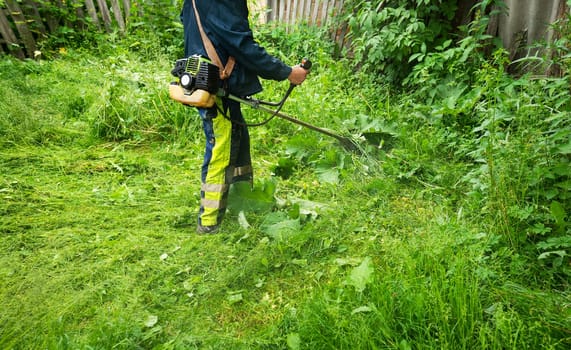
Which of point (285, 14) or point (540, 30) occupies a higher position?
point (285, 14)

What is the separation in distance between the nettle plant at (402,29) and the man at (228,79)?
179 centimetres

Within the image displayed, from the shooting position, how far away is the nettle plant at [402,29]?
384cm

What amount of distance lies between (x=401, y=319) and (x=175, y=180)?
7.78 feet

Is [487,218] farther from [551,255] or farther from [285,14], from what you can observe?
[285,14]

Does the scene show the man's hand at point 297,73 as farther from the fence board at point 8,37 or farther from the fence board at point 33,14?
the fence board at point 33,14

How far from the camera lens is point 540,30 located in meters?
3.29

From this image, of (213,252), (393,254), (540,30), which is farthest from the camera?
(540,30)

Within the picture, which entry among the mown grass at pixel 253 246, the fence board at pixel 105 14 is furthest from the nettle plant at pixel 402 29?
the fence board at pixel 105 14

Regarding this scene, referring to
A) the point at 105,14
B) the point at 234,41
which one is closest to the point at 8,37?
the point at 105,14

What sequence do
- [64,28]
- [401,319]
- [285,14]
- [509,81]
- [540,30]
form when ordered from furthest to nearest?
[285,14]
[64,28]
[540,30]
[509,81]
[401,319]

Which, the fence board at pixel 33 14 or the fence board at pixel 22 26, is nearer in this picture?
the fence board at pixel 22 26

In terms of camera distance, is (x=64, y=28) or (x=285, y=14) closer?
(x=64, y=28)

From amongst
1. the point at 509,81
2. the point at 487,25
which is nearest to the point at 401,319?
the point at 509,81

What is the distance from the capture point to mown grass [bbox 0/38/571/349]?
175cm
